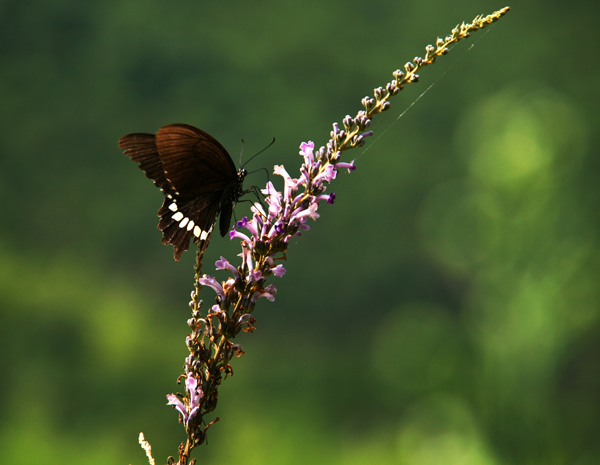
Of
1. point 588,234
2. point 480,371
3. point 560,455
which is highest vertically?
point 588,234

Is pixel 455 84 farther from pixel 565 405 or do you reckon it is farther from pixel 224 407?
pixel 224 407

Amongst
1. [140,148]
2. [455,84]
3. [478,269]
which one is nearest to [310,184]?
[140,148]

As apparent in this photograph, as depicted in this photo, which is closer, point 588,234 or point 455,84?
point 588,234

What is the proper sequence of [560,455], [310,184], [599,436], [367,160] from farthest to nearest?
[367,160], [599,436], [560,455], [310,184]

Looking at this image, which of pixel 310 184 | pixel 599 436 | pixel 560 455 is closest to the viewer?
pixel 310 184

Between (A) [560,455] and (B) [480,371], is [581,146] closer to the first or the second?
(B) [480,371]

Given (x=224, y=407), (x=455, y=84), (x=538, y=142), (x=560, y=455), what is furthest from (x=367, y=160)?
(x=560, y=455)

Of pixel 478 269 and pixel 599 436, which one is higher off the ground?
pixel 478 269
